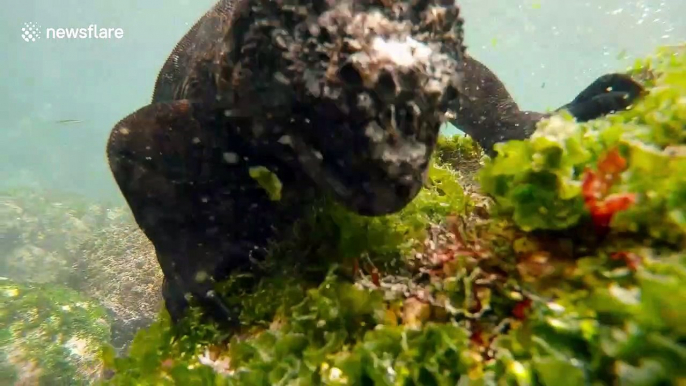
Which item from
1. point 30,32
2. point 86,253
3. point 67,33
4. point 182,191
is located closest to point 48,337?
point 86,253

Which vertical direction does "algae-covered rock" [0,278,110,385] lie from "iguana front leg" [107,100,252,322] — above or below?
below

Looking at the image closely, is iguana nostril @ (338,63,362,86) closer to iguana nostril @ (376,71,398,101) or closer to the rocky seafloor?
iguana nostril @ (376,71,398,101)

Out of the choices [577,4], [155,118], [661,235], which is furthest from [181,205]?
[577,4]

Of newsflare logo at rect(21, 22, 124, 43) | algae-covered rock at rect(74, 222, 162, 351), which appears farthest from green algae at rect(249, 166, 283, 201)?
newsflare logo at rect(21, 22, 124, 43)

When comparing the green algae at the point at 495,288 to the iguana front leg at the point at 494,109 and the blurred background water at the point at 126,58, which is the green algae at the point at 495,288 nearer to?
the iguana front leg at the point at 494,109

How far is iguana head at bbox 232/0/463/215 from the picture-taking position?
1.97 meters

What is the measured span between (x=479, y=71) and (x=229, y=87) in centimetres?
255

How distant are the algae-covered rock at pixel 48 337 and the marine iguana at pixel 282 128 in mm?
5872

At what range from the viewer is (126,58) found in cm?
9988

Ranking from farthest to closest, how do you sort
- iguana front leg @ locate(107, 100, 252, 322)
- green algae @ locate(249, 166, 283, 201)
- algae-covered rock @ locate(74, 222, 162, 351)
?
1. algae-covered rock @ locate(74, 222, 162, 351)
2. iguana front leg @ locate(107, 100, 252, 322)
3. green algae @ locate(249, 166, 283, 201)

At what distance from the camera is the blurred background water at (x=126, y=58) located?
42656 mm

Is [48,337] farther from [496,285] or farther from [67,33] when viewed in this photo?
[67,33]

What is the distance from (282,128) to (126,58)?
113 meters

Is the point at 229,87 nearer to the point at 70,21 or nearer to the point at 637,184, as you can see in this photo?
the point at 637,184
